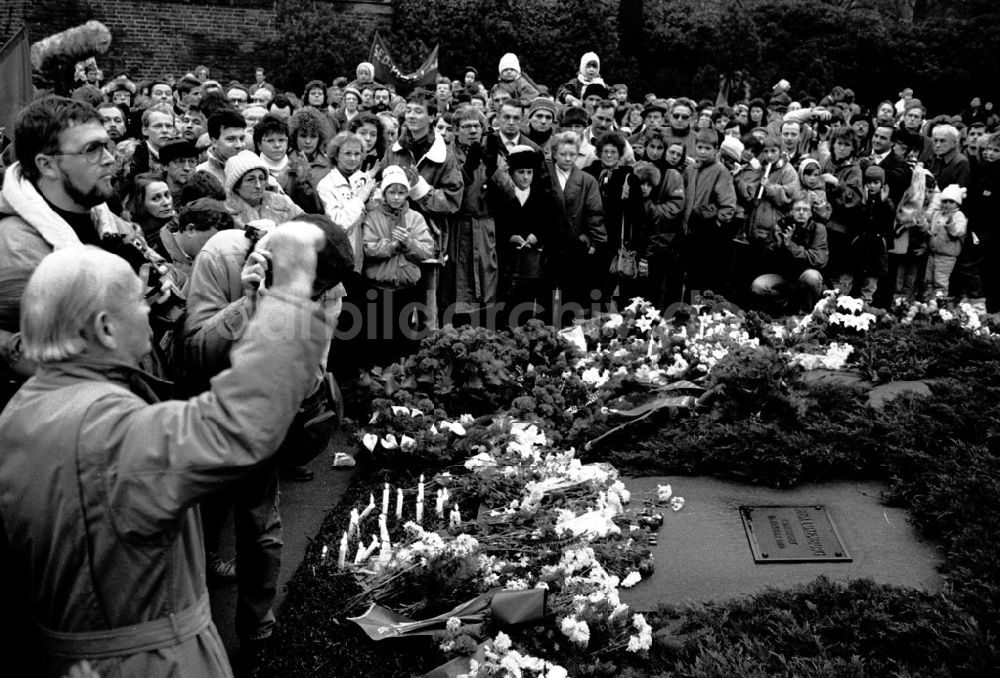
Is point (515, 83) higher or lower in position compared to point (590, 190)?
higher

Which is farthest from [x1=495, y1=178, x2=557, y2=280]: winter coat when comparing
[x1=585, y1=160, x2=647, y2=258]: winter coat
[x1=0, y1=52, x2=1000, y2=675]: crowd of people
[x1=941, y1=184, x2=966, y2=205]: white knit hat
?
[x1=941, y1=184, x2=966, y2=205]: white knit hat

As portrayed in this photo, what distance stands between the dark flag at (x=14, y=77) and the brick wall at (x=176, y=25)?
1451 centimetres

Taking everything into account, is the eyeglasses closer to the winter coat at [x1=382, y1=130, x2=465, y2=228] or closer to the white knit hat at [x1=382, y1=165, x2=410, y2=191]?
the white knit hat at [x1=382, y1=165, x2=410, y2=191]

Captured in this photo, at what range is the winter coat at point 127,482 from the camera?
6.85ft

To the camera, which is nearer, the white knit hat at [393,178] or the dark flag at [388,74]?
the white knit hat at [393,178]

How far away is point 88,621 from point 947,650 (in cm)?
320

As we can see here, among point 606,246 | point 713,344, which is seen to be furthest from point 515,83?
point 713,344

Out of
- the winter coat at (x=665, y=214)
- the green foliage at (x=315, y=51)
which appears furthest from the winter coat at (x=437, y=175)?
the green foliage at (x=315, y=51)

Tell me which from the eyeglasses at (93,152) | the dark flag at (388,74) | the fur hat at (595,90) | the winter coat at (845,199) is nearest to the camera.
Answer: the eyeglasses at (93,152)

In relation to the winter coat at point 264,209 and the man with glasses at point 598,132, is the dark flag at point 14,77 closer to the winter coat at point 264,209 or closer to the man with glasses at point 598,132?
the winter coat at point 264,209

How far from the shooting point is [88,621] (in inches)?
90.7

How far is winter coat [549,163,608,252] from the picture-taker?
8922 millimetres

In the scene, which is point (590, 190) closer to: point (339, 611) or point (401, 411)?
point (401, 411)

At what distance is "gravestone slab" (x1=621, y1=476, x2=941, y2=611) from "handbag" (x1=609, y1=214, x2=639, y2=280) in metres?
3.73
